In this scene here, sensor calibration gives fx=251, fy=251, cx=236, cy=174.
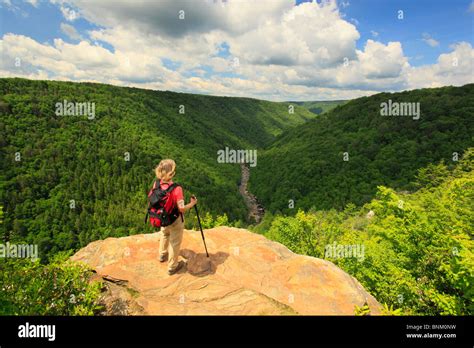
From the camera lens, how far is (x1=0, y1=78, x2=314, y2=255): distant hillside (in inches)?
3529

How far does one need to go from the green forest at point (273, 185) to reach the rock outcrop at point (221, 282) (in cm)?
216

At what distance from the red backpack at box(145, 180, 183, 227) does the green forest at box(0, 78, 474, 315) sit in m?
2.30

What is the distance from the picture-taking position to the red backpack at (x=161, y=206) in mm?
7602

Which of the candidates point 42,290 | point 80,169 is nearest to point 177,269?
point 42,290

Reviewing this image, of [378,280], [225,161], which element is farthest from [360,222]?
[225,161]

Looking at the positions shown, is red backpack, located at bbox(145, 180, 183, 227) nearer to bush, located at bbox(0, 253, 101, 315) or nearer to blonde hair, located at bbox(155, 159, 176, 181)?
blonde hair, located at bbox(155, 159, 176, 181)

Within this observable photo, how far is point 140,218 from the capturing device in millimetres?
92250

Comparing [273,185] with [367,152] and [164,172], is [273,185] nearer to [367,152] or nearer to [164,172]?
[367,152]

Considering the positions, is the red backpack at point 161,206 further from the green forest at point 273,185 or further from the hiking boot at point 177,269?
the green forest at point 273,185

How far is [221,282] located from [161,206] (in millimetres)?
3144

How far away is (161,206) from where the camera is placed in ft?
25.3

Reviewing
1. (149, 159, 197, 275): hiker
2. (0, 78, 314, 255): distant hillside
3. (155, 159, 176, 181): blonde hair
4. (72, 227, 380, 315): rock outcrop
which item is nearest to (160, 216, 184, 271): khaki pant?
(149, 159, 197, 275): hiker

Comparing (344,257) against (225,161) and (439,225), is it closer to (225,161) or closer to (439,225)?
(439,225)

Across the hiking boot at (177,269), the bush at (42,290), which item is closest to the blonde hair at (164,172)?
the bush at (42,290)
